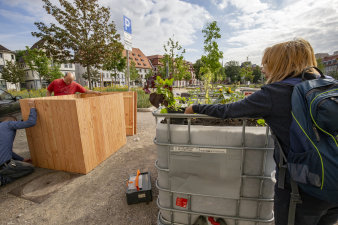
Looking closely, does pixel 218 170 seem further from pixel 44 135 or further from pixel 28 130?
pixel 28 130

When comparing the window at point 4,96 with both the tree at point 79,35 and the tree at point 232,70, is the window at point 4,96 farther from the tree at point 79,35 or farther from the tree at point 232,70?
the tree at point 232,70

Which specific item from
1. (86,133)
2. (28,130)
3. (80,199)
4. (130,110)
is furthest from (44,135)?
(130,110)

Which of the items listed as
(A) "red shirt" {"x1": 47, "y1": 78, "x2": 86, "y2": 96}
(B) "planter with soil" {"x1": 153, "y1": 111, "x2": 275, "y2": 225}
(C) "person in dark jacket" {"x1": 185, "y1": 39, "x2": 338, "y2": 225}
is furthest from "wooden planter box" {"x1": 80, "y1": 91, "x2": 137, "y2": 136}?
(C) "person in dark jacket" {"x1": 185, "y1": 39, "x2": 338, "y2": 225}

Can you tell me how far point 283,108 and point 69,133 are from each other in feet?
10.7

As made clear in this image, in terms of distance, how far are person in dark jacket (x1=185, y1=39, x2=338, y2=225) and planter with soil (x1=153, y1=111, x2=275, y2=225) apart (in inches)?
4.8

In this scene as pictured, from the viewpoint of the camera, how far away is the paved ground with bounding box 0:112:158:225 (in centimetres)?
215

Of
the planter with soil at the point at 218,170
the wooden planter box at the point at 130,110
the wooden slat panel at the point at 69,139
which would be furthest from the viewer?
the wooden planter box at the point at 130,110

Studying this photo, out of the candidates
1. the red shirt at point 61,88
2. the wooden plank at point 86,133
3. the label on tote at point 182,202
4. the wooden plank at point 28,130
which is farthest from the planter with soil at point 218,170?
the red shirt at point 61,88

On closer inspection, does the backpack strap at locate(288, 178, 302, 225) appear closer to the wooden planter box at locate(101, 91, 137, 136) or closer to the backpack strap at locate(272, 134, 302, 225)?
the backpack strap at locate(272, 134, 302, 225)

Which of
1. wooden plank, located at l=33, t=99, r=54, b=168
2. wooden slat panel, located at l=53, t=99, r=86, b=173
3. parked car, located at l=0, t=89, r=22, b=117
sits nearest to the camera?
wooden slat panel, located at l=53, t=99, r=86, b=173

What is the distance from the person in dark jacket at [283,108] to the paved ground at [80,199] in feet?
5.23

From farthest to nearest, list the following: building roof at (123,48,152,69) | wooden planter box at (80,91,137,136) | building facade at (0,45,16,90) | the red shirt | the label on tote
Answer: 1. building roof at (123,48,152,69)
2. building facade at (0,45,16,90)
3. wooden planter box at (80,91,137,136)
4. the red shirt
5. the label on tote

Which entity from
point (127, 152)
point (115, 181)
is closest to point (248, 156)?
point (115, 181)

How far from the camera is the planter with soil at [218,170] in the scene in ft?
4.30
